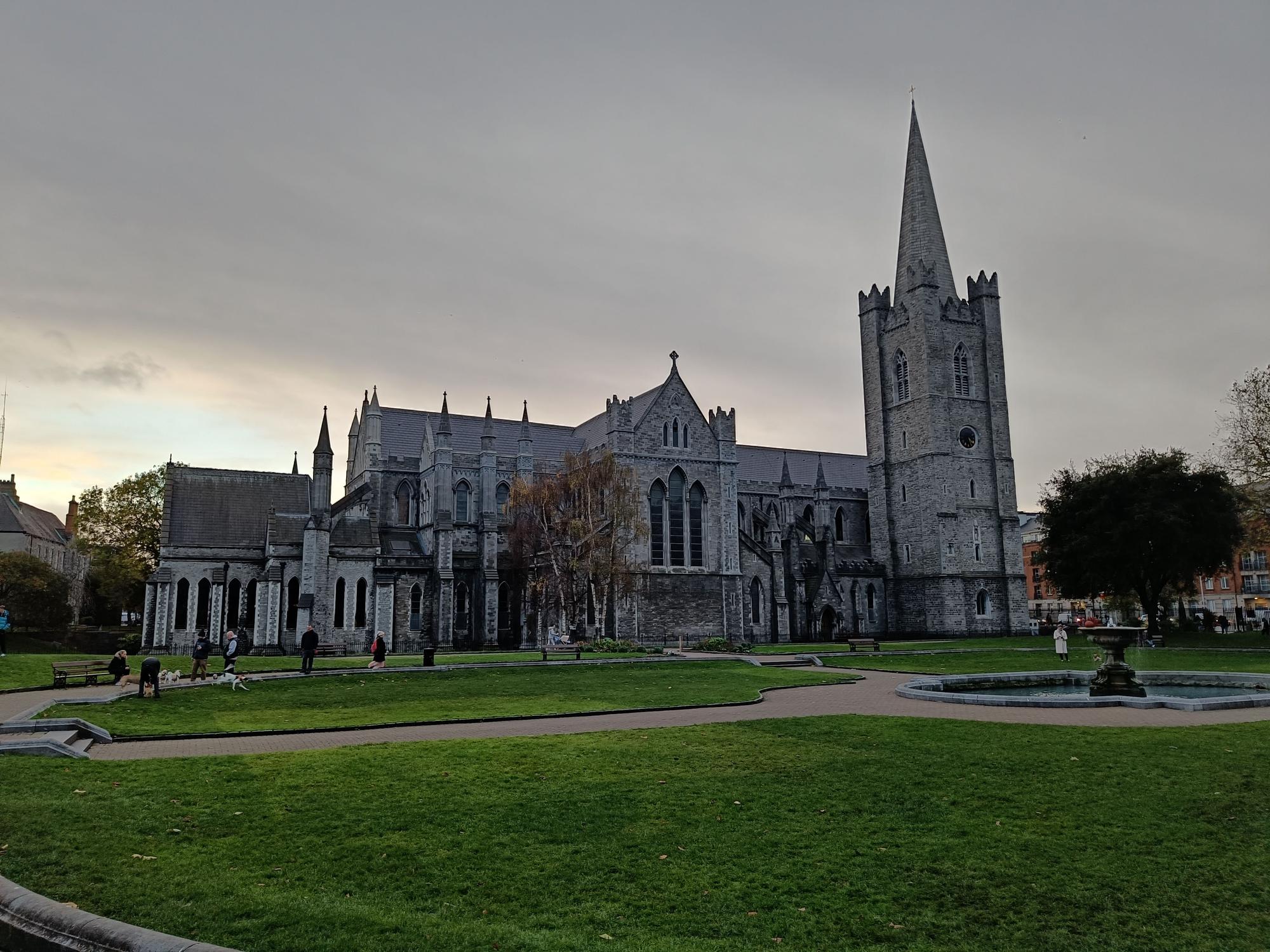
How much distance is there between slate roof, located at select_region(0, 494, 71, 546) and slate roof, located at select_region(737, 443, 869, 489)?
7027 centimetres

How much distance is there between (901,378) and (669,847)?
67.0 metres

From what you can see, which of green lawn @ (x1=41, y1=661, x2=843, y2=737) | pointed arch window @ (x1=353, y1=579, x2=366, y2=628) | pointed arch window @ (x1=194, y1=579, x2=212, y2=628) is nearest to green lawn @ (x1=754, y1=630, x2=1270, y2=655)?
green lawn @ (x1=41, y1=661, x2=843, y2=737)

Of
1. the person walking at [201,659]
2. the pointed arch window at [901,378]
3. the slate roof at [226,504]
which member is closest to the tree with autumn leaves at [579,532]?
the slate roof at [226,504]

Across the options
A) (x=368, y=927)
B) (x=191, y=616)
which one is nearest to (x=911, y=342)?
(x=191, y=616)

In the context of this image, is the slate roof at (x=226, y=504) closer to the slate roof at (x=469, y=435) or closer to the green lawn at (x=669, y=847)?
the slate roof at (x=469, y=435)

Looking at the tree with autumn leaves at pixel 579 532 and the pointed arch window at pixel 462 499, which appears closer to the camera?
the tree with autumn leaves at pixel 579 532

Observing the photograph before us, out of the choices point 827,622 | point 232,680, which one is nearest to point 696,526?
point 827,622

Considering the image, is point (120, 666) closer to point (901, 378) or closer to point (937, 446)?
point (937, 446)

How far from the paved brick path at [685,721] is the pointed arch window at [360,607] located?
34.5 metres

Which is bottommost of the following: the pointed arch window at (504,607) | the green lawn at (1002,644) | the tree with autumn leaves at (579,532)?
the green lawn at (1002,644)

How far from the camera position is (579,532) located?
49969mm

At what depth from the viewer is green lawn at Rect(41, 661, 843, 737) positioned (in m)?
20.3

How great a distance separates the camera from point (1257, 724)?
17891mm

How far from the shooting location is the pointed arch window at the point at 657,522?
56500 mm
